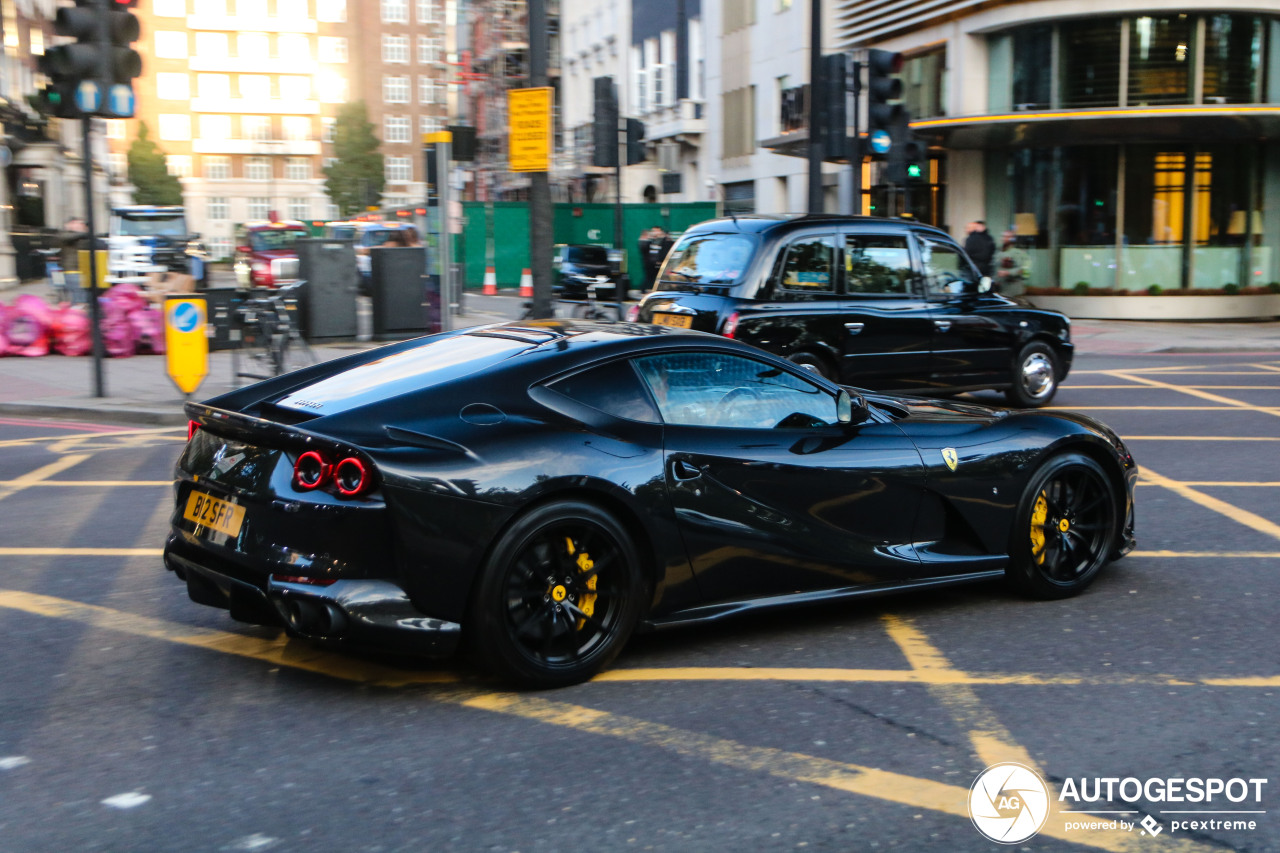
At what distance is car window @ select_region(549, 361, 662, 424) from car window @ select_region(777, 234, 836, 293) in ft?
20.0

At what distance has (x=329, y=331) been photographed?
1859cm

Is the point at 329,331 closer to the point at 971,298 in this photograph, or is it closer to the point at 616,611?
the point at 971,298

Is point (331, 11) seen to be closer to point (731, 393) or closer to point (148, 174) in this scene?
point (148, 174)

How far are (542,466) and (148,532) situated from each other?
146 inches

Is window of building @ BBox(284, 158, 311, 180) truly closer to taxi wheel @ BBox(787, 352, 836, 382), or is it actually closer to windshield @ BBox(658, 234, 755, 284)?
windshield @ BBox(658, 234, 755, 284)

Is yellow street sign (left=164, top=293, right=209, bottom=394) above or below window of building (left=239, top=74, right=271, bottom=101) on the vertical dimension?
below

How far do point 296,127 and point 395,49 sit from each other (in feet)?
38.2

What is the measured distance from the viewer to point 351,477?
4.33m

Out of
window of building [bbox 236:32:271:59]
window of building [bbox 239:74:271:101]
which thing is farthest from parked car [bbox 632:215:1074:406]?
window of building [bbox 239:74:271:101]

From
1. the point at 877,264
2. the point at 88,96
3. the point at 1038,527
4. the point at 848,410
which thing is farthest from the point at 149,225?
the point at 1038,527

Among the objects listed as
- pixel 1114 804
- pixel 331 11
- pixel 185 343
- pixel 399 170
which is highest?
pixel 331 11

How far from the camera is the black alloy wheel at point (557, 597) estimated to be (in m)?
4.43

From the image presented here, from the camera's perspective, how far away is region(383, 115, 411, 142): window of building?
369 ft

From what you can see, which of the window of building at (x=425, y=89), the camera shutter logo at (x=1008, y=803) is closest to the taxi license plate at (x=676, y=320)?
the camera shutter logo at (x=1008, y=803)
